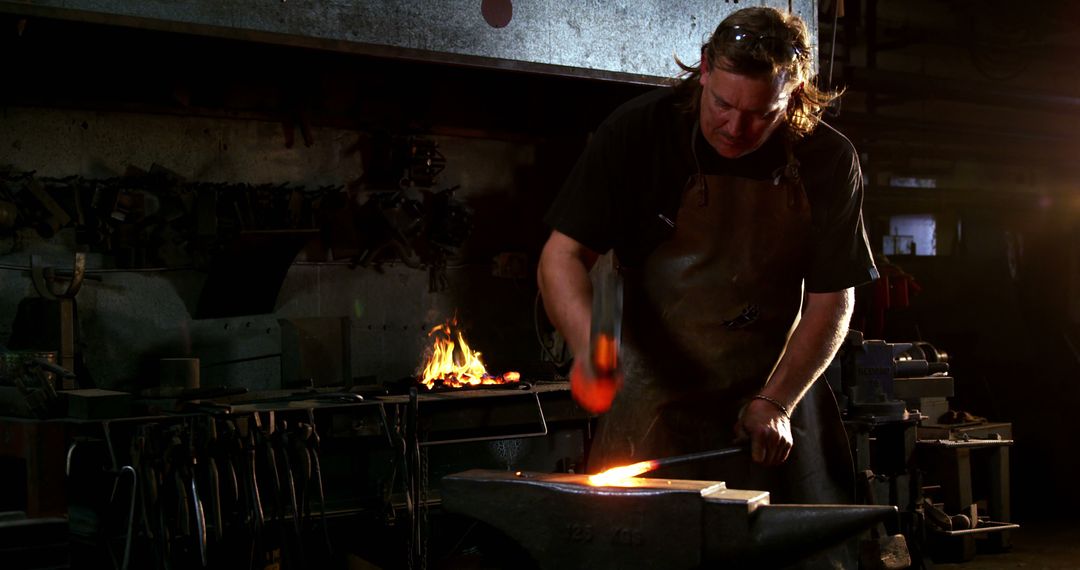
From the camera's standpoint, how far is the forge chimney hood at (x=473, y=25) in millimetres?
4039

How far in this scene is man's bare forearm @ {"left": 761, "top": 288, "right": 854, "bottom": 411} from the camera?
2.27 meters

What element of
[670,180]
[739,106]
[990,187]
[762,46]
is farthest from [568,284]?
[990,187]

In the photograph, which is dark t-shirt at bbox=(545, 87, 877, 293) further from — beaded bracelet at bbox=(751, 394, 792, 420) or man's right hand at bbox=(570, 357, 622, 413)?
man's right hand at bbox=(570, 357, 622, 413)

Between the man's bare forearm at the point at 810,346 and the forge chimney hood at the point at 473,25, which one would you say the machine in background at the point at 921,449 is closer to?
the forge chimney hood at the point at 473,25

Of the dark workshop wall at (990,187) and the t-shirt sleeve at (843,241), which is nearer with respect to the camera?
the t-shirt sleeve at (843,241)

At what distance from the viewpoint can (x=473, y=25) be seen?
185 inches

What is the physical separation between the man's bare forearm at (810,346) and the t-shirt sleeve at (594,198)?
458 mm

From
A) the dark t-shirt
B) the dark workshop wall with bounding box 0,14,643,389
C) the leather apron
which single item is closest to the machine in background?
the dark workshop wall with bounding box 0,14,643,389

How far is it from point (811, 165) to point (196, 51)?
129 inches

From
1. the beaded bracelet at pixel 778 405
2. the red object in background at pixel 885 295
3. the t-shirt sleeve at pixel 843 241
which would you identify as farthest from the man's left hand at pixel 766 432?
the red object in background at pixel 885 295

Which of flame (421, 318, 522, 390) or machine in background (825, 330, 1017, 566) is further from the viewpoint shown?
flame (421, 318, 522, 390)

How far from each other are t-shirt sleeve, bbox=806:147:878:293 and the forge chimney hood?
2551 millimetres

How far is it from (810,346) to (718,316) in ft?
0.70

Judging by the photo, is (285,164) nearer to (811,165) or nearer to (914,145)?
(811,165)
